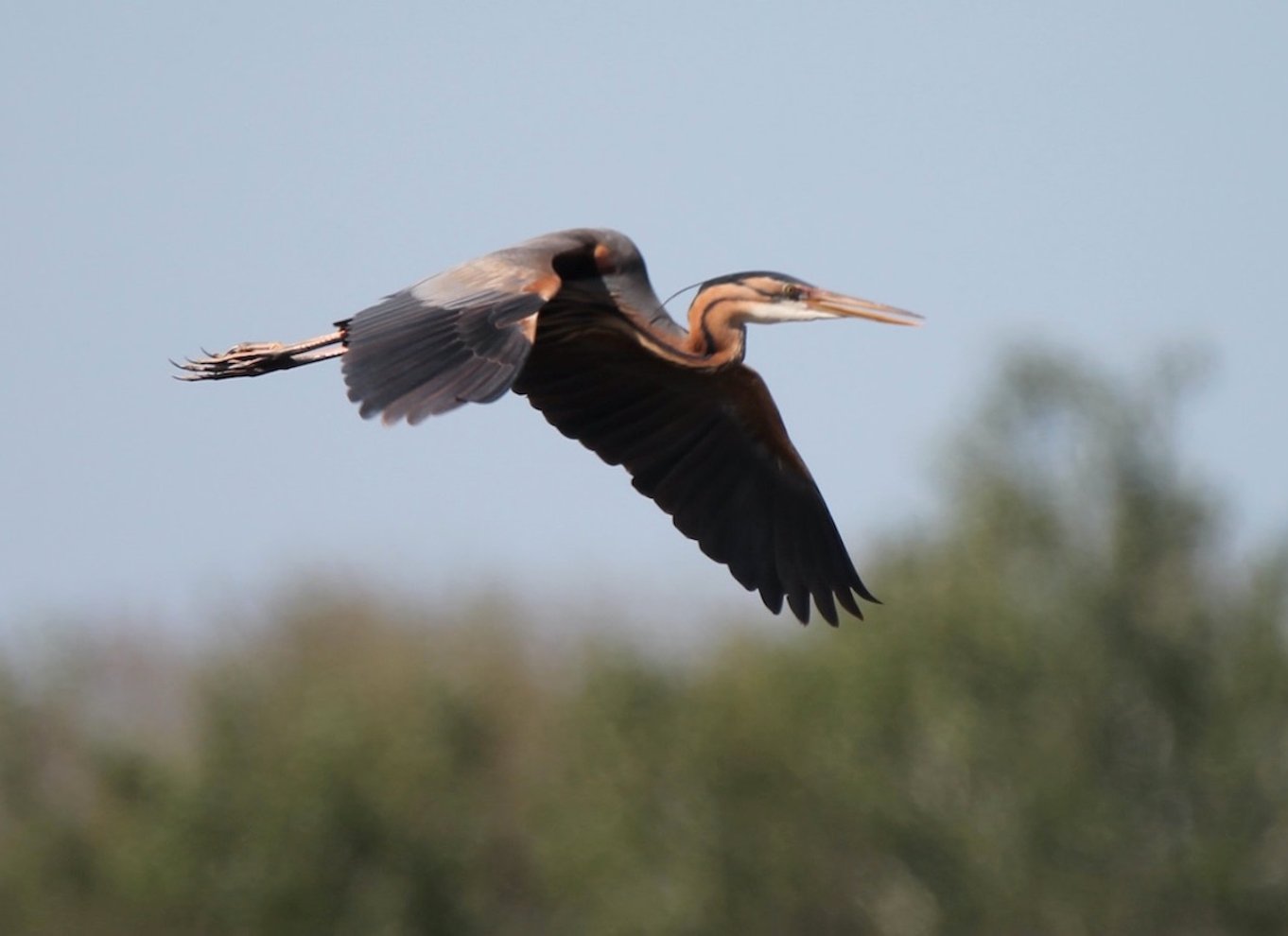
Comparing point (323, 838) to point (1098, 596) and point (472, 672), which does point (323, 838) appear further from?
point (1098, 596)

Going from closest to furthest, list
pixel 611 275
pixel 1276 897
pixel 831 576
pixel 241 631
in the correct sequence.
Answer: pixel 611 275
pixel 831 576
pixel 1276 897
pixel 241 631

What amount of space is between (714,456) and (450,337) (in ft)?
8.17

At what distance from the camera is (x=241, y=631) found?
3803cm

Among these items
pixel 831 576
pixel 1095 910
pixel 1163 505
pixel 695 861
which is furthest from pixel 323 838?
pixel 831 576

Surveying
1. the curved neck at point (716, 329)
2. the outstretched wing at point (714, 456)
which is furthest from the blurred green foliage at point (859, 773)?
the curved neck at point (716, 329)

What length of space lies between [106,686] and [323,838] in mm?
8264

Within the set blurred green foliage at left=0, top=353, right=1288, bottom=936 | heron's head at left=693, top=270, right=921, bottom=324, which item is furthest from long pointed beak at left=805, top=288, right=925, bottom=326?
blurred green foliage at left=0, top=353, right=1288, bottom=936

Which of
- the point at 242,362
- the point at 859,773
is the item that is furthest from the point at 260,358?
the point at 859,773

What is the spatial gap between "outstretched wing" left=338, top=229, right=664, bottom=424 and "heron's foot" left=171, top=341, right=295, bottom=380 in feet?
3.93

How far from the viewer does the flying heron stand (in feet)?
29.7

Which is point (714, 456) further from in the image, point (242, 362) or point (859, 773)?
point (859, 773)

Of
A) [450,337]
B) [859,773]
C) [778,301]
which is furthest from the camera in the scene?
[859,773]

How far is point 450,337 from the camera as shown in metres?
8.91

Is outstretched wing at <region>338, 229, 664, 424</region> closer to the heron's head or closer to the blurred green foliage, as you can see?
the heron's head
